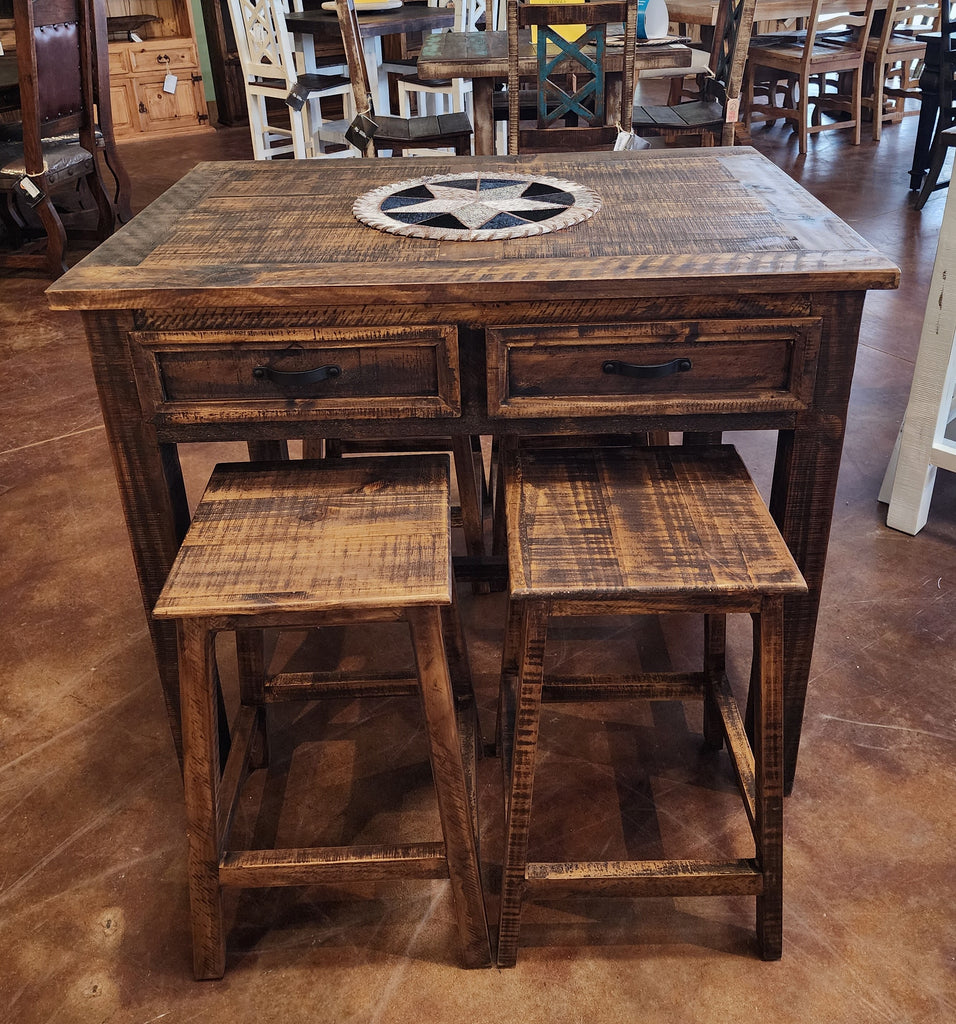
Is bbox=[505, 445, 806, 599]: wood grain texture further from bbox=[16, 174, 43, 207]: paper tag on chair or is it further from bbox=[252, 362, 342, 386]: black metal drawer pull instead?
bbox=[16, 174, 43, 207]: paper tag on chair

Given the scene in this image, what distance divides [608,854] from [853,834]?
0.41 metres

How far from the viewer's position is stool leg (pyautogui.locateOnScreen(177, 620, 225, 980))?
1.22 meters

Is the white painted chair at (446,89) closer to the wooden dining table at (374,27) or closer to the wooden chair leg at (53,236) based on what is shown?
the wooden dining table at (374,27)

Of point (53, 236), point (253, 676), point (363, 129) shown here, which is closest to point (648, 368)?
point (253, 676)

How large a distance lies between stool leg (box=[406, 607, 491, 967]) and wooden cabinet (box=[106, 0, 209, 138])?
23.9 feet

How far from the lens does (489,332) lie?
125cm

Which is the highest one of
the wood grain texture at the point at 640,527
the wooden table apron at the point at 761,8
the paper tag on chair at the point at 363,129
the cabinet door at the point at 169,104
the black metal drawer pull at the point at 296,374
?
the wooden table apron at the point at 761,8

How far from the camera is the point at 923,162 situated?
489 centimetres

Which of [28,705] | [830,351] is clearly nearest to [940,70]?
[830,351]

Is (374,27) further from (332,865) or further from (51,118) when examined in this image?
(332,865)

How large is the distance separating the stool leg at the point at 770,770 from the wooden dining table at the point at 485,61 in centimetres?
266

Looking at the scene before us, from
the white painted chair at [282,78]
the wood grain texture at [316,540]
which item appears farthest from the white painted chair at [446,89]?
the wood grain texture at [316,540]

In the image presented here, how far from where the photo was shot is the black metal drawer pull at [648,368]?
4.15 ft

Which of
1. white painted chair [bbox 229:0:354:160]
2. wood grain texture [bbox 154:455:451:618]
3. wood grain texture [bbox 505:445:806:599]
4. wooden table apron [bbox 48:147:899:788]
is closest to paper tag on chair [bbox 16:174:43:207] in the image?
white painted chair [bbox 229:0:354:160]
